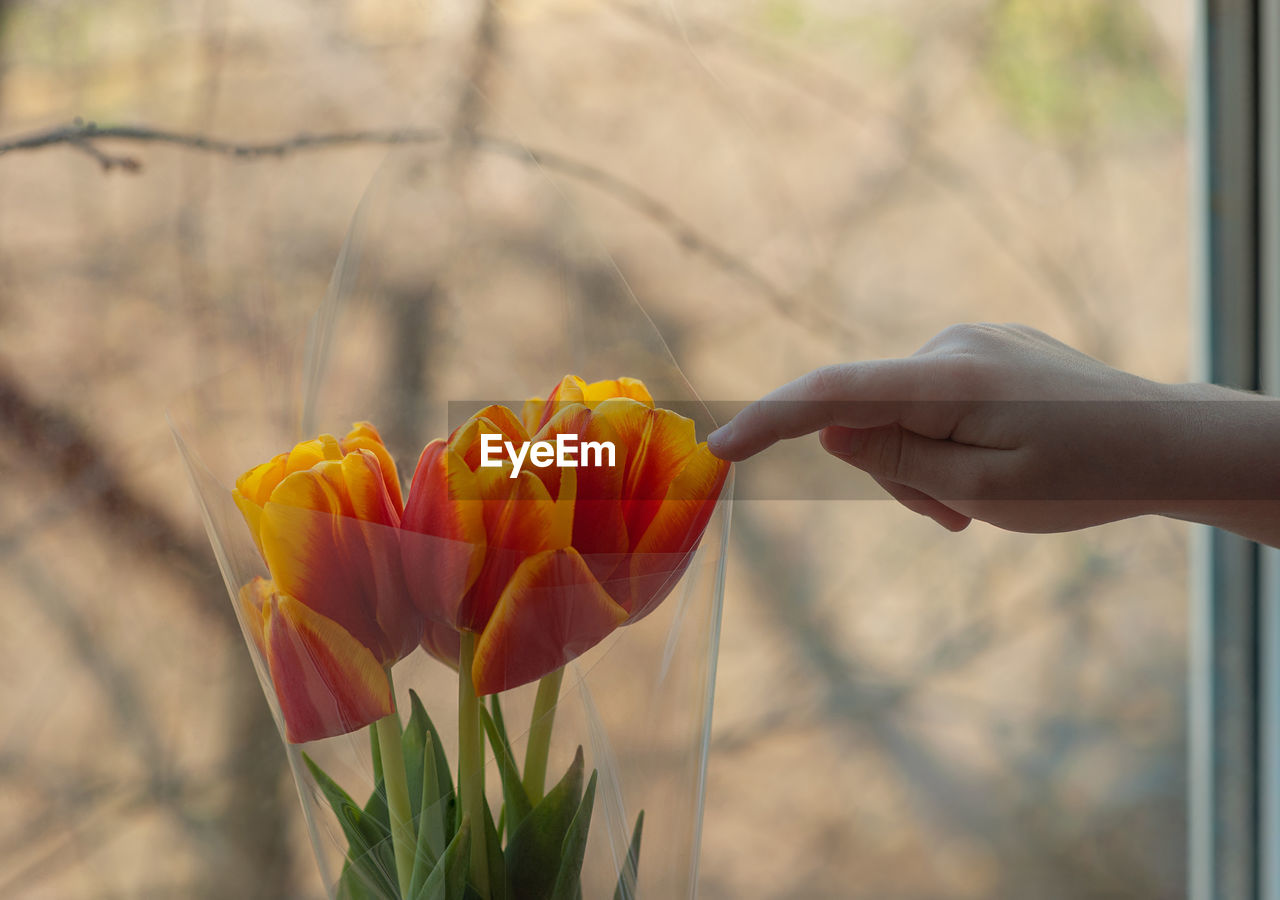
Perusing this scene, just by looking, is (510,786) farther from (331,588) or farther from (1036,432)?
(1036,432)

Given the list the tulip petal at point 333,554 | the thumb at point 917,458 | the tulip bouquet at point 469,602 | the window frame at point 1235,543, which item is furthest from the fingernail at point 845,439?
the window frame at point 1235,543

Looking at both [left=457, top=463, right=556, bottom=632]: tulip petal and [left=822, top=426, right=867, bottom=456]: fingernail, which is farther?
[left=822, top=426, right=867, bottom=456]: fingernail

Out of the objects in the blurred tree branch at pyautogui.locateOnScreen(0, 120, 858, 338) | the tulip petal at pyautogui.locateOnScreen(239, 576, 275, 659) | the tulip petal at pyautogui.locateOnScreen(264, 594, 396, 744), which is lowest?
the tulip petal at pyautogui.locateOnScreen(264, 594, 396, 744)

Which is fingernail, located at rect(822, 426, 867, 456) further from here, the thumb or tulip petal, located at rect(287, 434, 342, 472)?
tulip petal, located at rect(287, 434, 342, 472)

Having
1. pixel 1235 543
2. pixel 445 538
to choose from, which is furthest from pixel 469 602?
pixel 1235 543

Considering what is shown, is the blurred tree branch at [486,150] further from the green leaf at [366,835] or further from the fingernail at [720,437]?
the green leaf at [366,835]

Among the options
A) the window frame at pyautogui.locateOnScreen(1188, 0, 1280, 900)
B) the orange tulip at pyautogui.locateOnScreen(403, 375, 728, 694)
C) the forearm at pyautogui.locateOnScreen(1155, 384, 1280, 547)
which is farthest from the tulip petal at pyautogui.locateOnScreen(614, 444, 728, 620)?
the window frame at pyautogui.locateOnScreen(1188, 0, 1280, 900)

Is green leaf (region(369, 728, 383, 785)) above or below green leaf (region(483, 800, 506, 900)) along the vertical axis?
above
